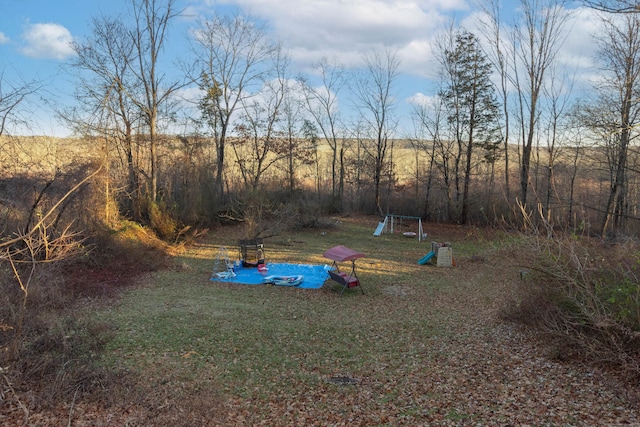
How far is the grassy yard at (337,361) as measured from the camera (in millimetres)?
4555

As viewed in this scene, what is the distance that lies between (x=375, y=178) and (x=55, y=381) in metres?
22.4

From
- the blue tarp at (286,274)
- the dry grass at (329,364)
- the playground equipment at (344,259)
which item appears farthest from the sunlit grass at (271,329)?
the blue tarp at (286,274)

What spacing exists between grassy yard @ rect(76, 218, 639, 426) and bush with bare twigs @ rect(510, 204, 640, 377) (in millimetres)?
362

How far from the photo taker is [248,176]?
25.2 metres

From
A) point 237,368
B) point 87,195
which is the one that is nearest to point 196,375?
point 237,368

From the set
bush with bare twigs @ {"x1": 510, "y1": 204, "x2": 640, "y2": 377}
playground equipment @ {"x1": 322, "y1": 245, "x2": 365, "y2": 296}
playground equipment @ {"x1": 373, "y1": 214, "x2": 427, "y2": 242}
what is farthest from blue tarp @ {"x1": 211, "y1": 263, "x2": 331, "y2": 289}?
playground equipment @ {"x1": 373, "y1": 214, "x2": 427, "y2": 242}

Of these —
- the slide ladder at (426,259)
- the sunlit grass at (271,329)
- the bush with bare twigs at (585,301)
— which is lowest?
the sunlit grass at (271,329)

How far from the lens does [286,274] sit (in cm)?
1248

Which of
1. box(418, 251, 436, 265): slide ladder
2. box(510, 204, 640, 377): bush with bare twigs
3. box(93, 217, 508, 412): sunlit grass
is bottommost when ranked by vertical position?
box(93, 217, 508, 412): sunlit grass

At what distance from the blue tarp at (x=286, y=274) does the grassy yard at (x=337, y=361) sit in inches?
19.8

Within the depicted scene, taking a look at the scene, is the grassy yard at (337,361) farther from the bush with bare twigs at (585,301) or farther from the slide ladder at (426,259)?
the slide ladder at (426,259)

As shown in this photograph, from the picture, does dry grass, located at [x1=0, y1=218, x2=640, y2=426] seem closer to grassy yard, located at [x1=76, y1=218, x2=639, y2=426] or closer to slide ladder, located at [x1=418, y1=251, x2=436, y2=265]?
grassy yard, located at [x1=76, y1=218, x2=639, y2=426]

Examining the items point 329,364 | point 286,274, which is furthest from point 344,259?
point 329,364

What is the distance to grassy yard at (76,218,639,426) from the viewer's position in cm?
455
